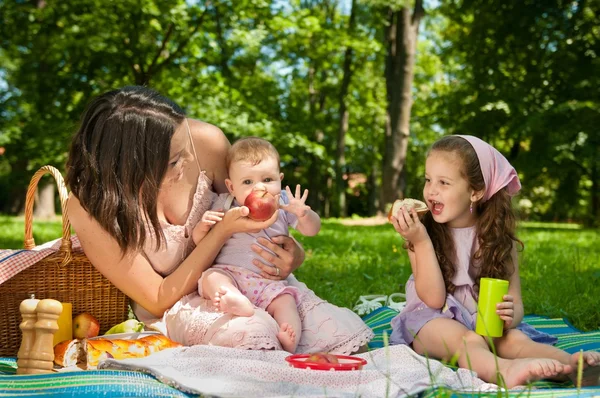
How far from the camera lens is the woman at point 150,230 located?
327 cm

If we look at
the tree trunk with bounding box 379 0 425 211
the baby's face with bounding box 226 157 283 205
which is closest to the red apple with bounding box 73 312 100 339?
the baby's face with bounding box 226 157 283 205

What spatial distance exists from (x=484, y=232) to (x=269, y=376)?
4.54 ft

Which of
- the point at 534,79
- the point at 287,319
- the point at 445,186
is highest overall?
the point at 534,79

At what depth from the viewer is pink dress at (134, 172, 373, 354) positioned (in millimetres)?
3036

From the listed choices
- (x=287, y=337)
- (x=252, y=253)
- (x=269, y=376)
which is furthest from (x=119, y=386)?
(x=252, y=253)

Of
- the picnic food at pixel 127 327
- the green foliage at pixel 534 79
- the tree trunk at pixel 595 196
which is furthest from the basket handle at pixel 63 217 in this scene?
the tree trunk at pixel 595 196

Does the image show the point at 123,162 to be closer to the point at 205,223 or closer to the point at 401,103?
the point at 205,223

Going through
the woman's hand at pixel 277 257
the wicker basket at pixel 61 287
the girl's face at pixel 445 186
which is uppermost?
the girl's face at pixel 445 186

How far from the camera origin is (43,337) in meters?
2.76

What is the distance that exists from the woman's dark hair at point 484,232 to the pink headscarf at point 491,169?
0.08 feet

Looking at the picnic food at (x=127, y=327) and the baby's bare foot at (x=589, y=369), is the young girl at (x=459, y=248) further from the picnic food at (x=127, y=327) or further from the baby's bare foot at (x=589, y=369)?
the picnic food at (x=127, y=327)

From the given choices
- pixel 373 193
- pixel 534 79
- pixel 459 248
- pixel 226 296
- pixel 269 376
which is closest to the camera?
pixel 269 376

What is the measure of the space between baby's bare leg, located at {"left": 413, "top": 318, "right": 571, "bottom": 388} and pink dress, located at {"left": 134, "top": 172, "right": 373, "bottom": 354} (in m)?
0.30

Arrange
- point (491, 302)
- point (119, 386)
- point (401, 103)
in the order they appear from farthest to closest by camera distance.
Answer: point (401, 103)
point (491, 302)
point (119, 386)
